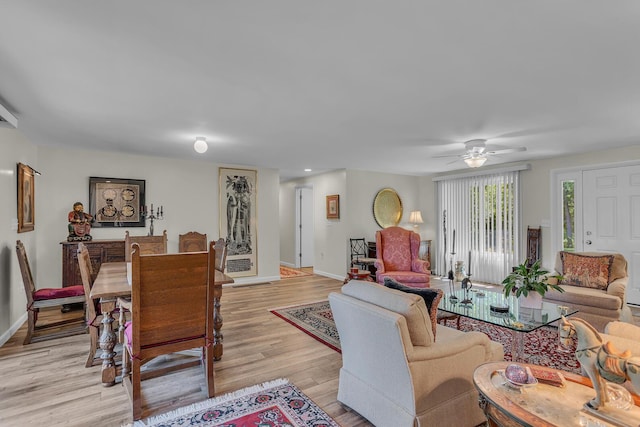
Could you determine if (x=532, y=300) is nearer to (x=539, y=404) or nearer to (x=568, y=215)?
(x=539, y=404)

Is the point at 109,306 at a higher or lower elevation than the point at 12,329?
higher

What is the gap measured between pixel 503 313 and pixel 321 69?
257 centimetres

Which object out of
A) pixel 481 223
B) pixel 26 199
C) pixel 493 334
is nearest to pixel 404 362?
pixel 493 334

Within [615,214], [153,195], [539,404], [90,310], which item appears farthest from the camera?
[153,195]

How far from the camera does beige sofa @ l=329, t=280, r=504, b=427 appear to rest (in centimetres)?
169

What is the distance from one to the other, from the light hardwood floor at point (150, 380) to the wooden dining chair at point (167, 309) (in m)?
0.20

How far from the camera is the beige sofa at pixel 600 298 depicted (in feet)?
11.1

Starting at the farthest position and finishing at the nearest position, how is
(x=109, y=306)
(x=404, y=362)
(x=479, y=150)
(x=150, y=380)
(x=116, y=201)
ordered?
(x=116, y=201), (x=479, y=150), (x=150, y=380), (x=109, y=306), (x=404, y=362)

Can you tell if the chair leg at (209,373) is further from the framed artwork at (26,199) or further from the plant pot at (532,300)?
the framed artwork at (26,199)

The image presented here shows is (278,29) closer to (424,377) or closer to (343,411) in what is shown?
(424,377)

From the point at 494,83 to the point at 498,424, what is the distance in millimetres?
2284

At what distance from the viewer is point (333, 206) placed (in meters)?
6.82

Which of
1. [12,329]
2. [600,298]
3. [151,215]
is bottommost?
[12,329]

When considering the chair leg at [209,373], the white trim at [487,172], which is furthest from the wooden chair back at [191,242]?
the white trim at [487,172]
